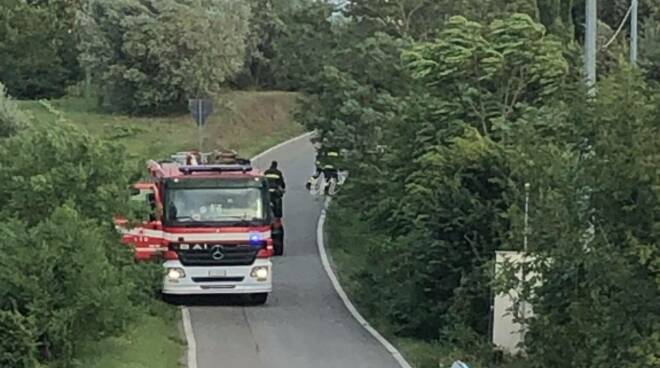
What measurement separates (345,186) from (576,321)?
65.5ft

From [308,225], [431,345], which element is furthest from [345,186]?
[431,345]

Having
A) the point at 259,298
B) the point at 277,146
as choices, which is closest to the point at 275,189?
the point at 259,298

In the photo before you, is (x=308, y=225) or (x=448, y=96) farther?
(x=308, y=225)

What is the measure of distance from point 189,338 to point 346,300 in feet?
17.0

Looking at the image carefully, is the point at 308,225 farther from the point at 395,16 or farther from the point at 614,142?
the point at 614,142

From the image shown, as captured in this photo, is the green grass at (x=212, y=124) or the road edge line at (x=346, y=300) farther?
the green grass at (x=212, y=124)

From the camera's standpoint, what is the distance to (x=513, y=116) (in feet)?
80.4

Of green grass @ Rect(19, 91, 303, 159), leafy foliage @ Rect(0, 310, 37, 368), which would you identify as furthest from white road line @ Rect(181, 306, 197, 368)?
green grass @ Rect(19, 91, 303, 159)

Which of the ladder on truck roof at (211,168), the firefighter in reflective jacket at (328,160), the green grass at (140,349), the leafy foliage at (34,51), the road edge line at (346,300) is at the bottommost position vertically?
the road edge line at (346,300)

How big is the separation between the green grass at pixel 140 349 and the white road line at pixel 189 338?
0.47 ft

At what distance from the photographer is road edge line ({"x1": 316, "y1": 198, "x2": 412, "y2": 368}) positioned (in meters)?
21.9

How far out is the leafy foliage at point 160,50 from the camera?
200ft

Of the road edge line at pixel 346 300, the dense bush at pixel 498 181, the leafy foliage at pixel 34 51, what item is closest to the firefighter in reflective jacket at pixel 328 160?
the dense bush at pixel 498 181

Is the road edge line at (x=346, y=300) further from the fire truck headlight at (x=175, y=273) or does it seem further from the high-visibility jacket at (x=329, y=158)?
the fire truck headlight at (x=175, y=273)
